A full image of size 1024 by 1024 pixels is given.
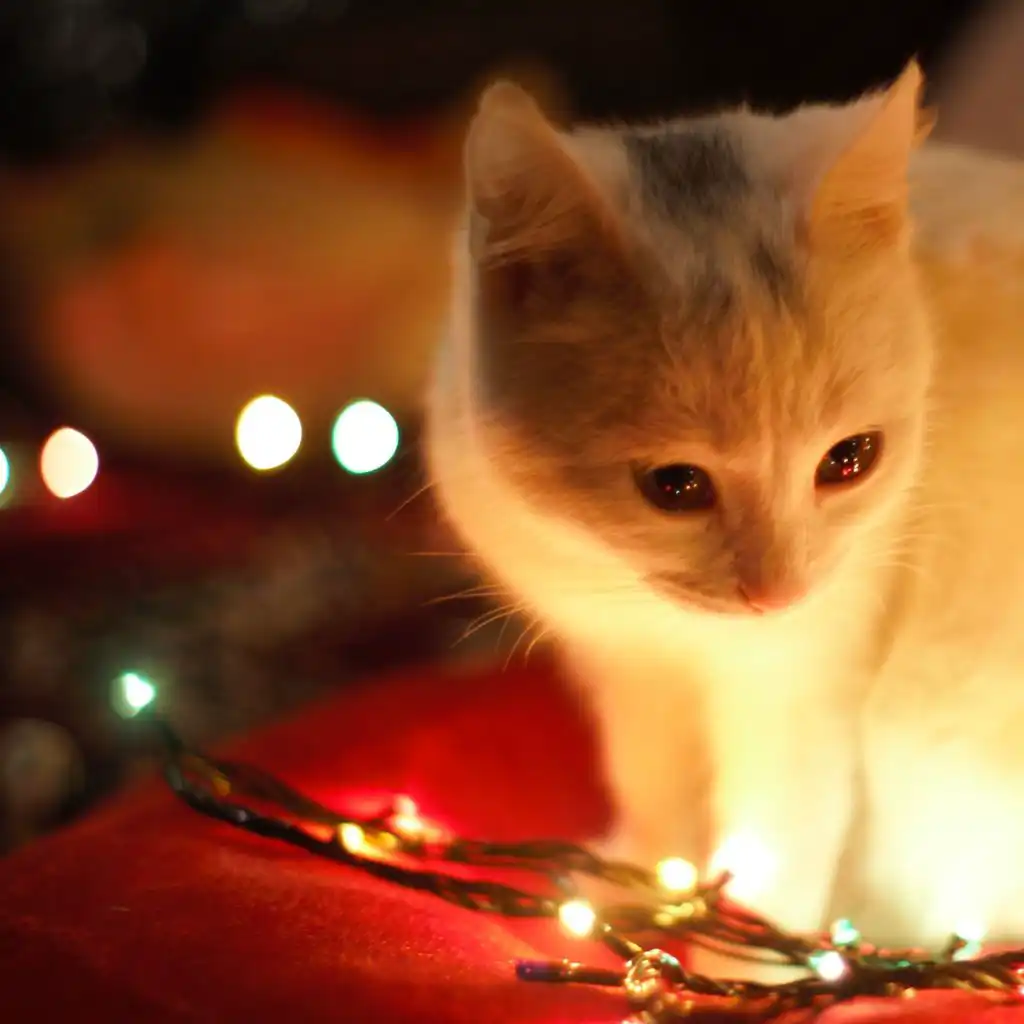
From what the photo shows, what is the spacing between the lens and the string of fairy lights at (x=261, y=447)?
1149mm

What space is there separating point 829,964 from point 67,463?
88cm

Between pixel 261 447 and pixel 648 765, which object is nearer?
pixel 648 765

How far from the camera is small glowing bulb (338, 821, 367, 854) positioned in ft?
2.94

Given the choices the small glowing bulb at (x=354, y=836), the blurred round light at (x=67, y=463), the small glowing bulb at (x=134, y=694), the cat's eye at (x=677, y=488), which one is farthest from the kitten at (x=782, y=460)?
the blurred round light at (x=67, y=463)

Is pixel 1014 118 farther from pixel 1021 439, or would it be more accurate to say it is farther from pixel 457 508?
pixel 457 508

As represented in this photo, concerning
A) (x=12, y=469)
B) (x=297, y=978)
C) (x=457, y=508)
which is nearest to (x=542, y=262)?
(x=457, y=508)

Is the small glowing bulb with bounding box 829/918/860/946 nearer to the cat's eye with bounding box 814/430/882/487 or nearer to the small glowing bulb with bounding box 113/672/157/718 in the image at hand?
the cat's eye with bounding box 814/430/882/487

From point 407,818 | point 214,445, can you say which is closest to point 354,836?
point 407,818

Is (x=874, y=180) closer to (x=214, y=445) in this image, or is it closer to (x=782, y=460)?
(x=782, y=460)

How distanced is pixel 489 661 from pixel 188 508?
404mm

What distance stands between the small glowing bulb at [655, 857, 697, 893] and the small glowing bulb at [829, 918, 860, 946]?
0.10m

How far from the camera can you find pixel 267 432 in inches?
47.5

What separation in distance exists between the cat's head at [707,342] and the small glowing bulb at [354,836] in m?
0.34

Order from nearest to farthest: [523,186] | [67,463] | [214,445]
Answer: [523,186] → [67,463] → [214,445]
